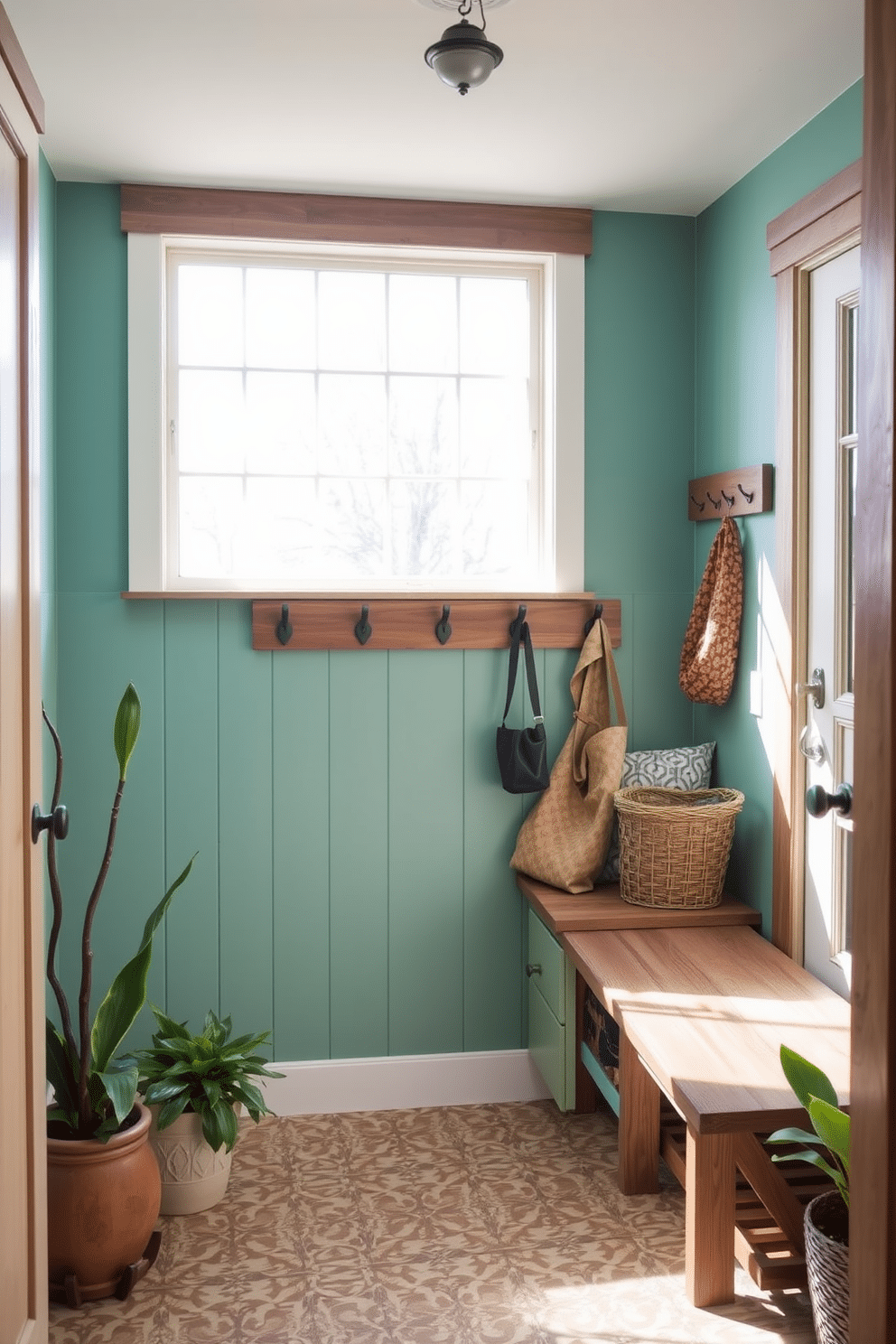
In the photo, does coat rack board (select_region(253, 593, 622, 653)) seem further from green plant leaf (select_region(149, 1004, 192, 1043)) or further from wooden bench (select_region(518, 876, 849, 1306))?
green plant leaf (select_region(149, 1004, 192, 1043))

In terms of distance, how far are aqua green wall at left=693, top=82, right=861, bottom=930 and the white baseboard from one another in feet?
2.64

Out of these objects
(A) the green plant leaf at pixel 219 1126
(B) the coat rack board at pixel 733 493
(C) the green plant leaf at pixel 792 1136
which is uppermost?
(B) the coat rack board at pixel 733 493

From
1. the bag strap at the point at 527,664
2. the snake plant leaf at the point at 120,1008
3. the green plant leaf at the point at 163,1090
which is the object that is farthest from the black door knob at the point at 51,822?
the bag strap at the point at 527,664

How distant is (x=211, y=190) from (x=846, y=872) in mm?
2242

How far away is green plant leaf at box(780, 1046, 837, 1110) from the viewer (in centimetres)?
196

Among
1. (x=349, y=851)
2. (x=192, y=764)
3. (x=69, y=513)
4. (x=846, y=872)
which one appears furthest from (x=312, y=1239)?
(x=69, y=513)

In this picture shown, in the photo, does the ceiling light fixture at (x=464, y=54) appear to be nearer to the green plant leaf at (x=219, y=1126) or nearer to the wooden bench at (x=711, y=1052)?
the wooden bench at (x=711, y=1052)

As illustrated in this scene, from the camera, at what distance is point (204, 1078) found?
8.71ft

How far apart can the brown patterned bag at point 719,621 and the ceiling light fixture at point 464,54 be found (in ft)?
4.27

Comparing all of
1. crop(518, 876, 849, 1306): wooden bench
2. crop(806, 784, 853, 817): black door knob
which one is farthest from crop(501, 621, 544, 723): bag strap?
crop(806, 784, 853, 817): black door knob

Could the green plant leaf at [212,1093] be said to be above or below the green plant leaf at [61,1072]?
below

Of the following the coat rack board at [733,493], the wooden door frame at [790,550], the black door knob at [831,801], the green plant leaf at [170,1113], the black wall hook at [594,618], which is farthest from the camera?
the black wall hook at [594,618]

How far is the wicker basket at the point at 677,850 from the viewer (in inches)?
113

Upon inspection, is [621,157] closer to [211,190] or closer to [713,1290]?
[211,190]
